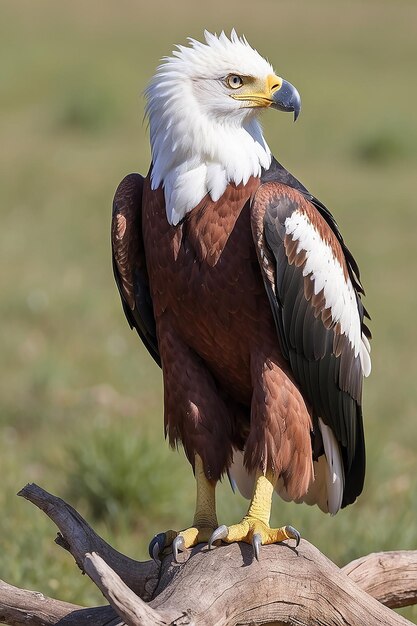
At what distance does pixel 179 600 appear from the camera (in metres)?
3.84

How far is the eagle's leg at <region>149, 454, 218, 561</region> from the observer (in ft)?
14.5

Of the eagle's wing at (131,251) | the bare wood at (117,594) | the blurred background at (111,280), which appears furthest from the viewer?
the blurred background at (111,280)

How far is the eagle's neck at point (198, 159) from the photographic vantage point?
4336mm

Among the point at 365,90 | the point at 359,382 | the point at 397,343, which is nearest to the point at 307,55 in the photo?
the point at 365,90

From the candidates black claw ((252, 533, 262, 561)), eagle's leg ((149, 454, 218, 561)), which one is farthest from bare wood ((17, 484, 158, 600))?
black claw ((252, 533, 262, 561))

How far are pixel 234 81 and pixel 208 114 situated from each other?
0.57ft

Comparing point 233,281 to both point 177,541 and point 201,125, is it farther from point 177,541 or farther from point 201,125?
point 177,541

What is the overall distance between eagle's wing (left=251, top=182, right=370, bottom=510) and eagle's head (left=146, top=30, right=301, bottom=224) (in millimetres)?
187

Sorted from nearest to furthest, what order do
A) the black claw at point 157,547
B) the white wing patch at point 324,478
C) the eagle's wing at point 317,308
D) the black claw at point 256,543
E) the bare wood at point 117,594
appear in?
the bare wood at point 117,594 → the black claw at point 256,543 → the eagle's wing at point 317,308 → the black claw at point 157,547 → the white wing patch at point 324,478

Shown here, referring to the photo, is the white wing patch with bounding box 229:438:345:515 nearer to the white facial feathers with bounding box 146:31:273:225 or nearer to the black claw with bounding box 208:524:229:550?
the black claw with bounding box 208:524:229:550

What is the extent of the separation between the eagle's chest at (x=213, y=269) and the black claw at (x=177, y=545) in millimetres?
732

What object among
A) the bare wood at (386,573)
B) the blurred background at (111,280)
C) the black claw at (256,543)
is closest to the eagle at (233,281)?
the black claw at (256,543)

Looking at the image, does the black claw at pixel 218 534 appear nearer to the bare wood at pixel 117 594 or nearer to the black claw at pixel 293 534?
the black claw at pixel 293 534

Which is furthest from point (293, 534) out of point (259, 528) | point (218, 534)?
point (218, 534)
